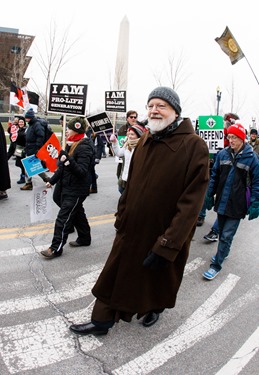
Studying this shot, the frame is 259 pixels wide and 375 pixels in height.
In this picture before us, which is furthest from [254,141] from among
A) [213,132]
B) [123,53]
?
[123,53]

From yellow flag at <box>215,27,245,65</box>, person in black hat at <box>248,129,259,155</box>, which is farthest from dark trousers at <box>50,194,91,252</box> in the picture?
yellow flag at <box>215,27,245,65</box>

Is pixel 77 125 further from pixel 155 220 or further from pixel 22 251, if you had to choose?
pixel 155 220

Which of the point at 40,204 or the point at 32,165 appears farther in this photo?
the point at 32,165

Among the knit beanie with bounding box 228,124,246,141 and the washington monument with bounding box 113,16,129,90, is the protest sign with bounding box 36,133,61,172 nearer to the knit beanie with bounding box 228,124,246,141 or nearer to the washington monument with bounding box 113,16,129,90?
the knit beanie with bounding box 228,124,246,141

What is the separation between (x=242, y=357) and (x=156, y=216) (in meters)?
1.44

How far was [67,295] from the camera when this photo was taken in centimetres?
376

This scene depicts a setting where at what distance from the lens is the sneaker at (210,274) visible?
171 inches

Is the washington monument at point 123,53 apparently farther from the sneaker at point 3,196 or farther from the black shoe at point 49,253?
the black shoe at point 49,253

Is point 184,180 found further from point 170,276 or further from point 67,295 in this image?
point 67,295

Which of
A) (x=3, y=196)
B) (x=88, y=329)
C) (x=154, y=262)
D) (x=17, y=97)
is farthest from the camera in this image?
(x=17, y=97)

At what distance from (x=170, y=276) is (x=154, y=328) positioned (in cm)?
76

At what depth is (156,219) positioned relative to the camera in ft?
8.86

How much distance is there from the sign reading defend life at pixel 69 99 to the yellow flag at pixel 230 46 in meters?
4.40

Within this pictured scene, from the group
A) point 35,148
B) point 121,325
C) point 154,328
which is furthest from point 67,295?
point 35,148
